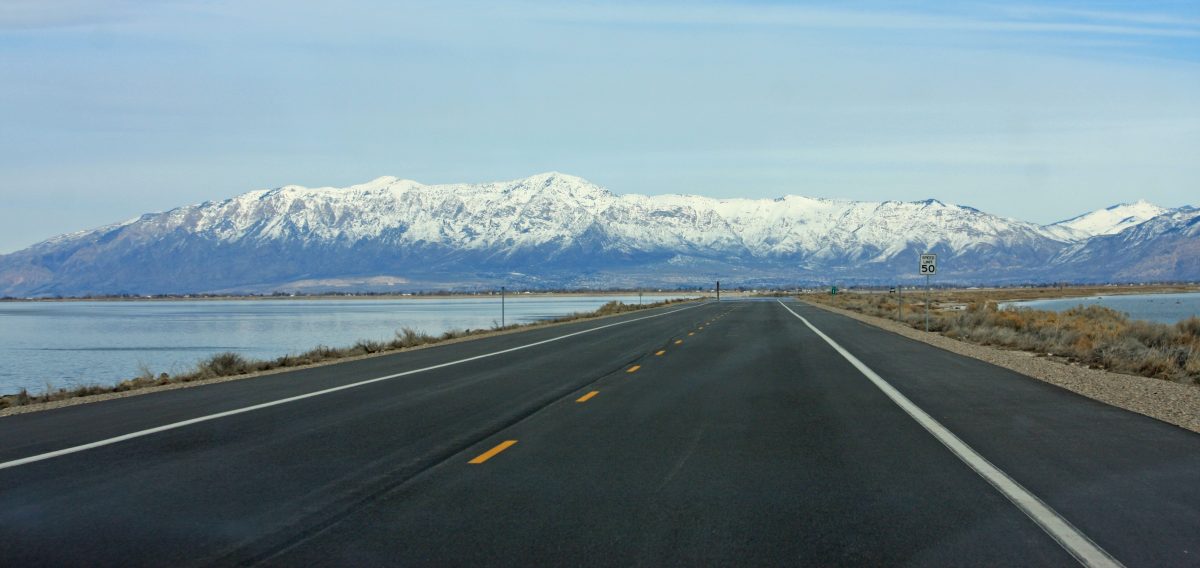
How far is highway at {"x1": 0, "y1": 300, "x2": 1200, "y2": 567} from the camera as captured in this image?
6.93 metres

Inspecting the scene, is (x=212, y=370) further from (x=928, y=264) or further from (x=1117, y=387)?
(x=928, y=264)

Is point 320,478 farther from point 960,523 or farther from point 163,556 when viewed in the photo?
point 960,523

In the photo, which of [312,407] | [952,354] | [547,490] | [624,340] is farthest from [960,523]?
[624,340]

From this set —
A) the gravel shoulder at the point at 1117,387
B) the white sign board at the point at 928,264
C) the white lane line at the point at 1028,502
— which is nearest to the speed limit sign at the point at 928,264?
the white sign board at the point at 928,264

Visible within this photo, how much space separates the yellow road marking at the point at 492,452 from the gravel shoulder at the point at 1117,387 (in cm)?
783

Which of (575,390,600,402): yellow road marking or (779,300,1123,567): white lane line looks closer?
(779,300,1123,567): white lane line

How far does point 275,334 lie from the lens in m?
68.6

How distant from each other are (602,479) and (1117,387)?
12606mm

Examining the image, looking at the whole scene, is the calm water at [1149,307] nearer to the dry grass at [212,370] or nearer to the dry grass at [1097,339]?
the dry grass at [1097,339]

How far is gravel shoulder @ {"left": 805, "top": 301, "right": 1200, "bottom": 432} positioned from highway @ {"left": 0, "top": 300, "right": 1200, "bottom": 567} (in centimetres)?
73

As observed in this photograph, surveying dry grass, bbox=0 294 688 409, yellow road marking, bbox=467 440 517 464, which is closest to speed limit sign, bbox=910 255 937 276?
dry grass, bbox=0 294 688 409

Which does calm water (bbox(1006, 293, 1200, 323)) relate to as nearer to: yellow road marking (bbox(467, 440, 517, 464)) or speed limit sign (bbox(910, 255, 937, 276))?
speed limit sign (bbox(910, 255, 937, 276))

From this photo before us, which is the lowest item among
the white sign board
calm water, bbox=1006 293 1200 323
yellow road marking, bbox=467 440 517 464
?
calm water, bbox=1006 293 1200 323

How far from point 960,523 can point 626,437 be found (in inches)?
186
